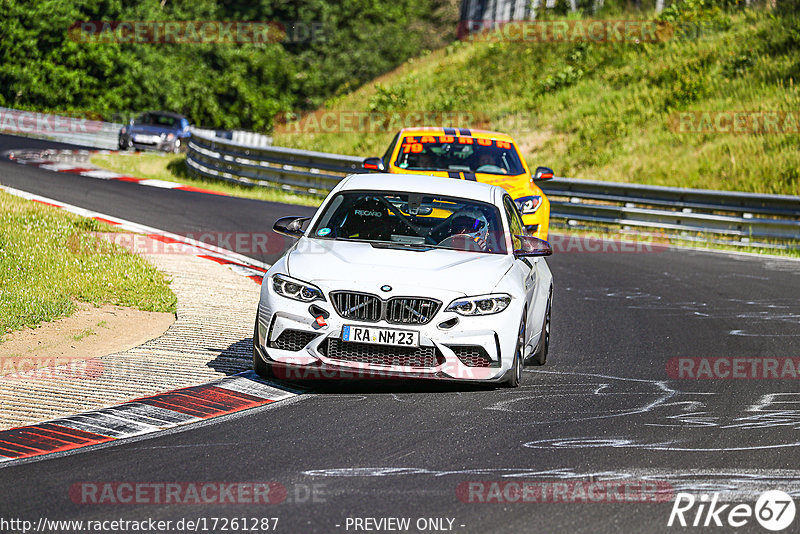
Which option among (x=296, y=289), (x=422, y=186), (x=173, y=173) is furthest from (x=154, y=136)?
(x=296, y=289)

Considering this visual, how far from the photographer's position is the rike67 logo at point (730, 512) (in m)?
4.98

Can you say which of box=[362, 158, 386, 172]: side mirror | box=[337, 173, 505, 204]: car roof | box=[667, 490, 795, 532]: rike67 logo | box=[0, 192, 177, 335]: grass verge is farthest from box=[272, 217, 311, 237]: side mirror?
box=[362, 158, 386, 172]: side mirror

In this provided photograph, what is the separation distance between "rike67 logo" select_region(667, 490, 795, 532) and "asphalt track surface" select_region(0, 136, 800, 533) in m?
0.06

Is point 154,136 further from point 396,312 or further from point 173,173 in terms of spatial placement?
point 396,312

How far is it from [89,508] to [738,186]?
22.8 metres

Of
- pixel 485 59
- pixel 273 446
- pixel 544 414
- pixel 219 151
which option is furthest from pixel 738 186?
pixel 273 446

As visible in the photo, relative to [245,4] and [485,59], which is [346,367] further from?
[245,4]

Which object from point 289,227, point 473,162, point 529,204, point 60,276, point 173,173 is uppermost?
point 473,162

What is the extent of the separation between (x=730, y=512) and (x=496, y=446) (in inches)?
60.2

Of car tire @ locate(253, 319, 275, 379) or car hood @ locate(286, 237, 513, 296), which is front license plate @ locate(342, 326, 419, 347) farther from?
car tire @ locate(253, 319, 275, 379)

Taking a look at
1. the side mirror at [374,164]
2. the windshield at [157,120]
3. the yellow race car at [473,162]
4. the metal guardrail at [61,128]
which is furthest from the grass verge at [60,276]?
the metal guardrail at [61,128]

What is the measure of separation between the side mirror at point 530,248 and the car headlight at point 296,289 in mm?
1754

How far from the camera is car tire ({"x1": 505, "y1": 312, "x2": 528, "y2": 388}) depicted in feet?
25.1

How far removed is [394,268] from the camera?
7.59 meters
